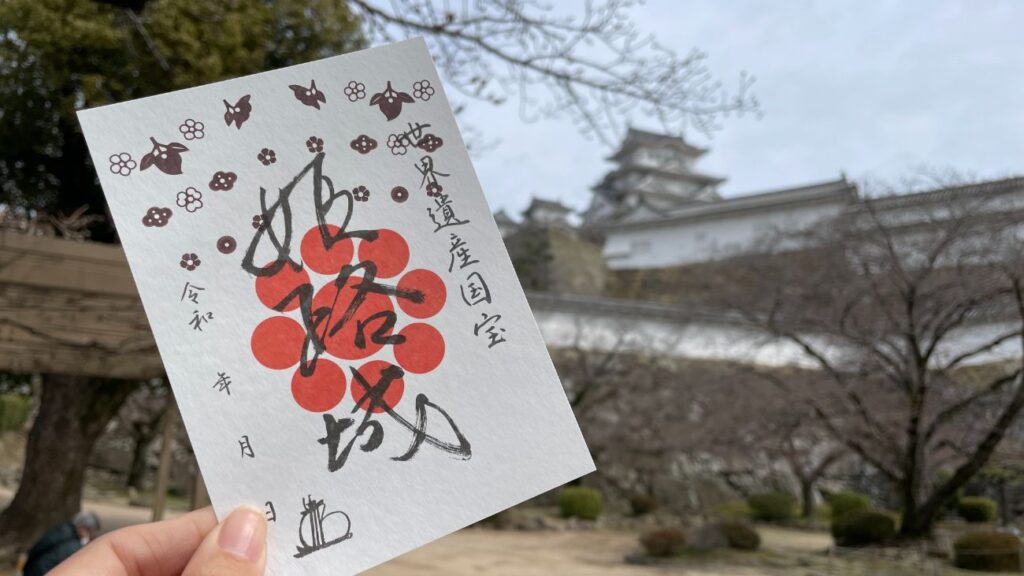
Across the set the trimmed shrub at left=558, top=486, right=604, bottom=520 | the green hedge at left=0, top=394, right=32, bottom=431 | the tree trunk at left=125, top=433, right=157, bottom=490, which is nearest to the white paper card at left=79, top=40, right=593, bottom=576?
the trimmed shrub at left=558, top=486, right=604, bottom=520

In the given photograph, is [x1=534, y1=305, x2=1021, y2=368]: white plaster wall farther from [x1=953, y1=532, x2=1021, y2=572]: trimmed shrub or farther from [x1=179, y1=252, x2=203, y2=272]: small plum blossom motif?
[x1=179, y1=252, x2=203, y2=272]: small plum blossom motif

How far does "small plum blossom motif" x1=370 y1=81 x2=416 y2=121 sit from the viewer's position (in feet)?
3.28

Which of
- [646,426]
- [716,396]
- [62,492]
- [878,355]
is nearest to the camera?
[62,492]

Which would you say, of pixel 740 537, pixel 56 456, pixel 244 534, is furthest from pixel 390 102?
pixel 740 537

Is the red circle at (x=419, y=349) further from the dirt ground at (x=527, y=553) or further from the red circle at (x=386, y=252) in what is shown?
the dirt ground at (x=527, y=553)

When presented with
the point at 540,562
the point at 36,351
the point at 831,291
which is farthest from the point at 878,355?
the point at 36,351

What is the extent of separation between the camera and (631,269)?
97.3 ft

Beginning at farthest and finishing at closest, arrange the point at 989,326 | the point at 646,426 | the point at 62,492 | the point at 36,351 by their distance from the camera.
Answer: the point at 646,426 < the point at 989,326 < the point at 62,492 < the point at 36,351

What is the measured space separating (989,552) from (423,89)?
12.8 meters

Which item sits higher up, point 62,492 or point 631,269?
point 631,269

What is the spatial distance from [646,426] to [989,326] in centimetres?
905

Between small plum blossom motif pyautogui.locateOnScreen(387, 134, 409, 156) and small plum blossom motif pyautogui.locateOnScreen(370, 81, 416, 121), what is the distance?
0.02 meters

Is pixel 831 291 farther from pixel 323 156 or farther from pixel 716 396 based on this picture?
pixel 323 156

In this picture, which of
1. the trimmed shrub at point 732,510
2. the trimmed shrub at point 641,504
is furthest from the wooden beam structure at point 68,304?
the trimmed shrub at point 732,510
